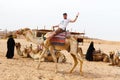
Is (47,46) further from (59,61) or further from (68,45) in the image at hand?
(59,61)

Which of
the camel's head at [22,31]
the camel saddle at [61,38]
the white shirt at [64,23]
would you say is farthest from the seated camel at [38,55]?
the white shirt at [64,23]

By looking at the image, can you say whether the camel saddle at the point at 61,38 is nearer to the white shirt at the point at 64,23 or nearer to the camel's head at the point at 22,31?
the white shirt at the point at 64,23

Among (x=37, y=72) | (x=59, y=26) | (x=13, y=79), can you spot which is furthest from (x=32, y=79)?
(x=59, y=26)

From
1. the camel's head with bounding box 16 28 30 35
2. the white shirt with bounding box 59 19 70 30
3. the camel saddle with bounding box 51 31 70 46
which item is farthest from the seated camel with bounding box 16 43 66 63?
the white shirt with bounding box 59 19 70 30

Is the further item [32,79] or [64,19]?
[64,19]

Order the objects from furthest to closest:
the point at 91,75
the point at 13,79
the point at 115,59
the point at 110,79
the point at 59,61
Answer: the point at 115,59, the point at 59,61, the point at 91,75, the point at 110,79, the point at 13,79

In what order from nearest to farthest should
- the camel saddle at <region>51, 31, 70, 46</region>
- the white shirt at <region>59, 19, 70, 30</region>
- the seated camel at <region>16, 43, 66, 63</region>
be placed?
the white shirt at <region>59, 19, 70, 30</region>
the camel saddle at <region>51, 31, 70, 46</region>
the seated camel at <region>16, 43, 66, 63</region>

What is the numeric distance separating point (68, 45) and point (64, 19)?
1363 millimetres

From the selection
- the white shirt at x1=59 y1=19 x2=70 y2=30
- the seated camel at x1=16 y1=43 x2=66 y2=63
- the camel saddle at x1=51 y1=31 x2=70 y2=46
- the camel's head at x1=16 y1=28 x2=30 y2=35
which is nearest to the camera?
the white shirt at x1=59 y1=19 x2=70 y2=30

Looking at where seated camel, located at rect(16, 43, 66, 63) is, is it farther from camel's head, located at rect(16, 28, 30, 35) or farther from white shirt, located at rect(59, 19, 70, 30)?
white shirt, located at rect(59, 19, 70, 30)

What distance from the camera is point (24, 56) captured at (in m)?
26.9

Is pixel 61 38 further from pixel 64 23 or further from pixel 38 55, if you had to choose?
pixel 38 55

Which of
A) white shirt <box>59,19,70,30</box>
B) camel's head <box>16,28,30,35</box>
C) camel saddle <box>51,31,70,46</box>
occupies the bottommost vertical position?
camel saddle <box>51,31,70,46</box>

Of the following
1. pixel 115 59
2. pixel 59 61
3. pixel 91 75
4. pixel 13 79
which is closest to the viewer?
pixel 13 79
